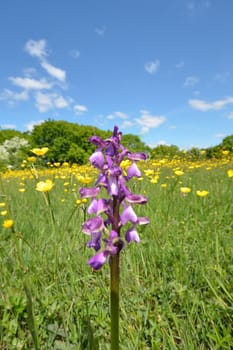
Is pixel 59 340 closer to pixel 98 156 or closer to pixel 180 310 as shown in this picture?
pixel 180 310

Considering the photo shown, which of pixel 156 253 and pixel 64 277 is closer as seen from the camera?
pixel 64 277

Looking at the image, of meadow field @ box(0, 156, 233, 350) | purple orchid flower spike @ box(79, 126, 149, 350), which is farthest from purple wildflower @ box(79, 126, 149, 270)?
meadow field @ box(0, 156, 233, 350)

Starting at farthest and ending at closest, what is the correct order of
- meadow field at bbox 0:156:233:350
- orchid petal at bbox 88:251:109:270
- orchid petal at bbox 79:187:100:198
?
meadow field at bbox 0:156:233:350 → orchid petal at bbox 79:187:100:198 → orchid petal at bbox 88:251:109:270

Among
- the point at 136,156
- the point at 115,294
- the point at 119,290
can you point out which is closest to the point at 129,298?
the point at 119,290

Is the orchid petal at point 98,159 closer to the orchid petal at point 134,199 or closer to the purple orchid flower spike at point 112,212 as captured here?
the purple orchid flower spike at point 112,212

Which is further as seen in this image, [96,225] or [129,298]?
[129,298]

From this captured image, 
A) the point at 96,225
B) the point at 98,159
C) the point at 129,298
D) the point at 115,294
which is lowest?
the point at 129,298

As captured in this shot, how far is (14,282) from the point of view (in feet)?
5.51

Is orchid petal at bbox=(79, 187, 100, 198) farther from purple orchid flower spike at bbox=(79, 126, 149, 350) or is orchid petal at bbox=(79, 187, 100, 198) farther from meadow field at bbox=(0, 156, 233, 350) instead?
meadow field at bbox=(0, 156, 233, 350)

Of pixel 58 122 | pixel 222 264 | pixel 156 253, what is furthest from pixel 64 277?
pixel 58 122

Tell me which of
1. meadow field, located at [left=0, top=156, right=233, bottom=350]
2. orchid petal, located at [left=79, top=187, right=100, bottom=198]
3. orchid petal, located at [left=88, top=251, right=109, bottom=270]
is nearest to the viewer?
orchid petal, located at [left=88, top=251, right=109, bottom=270]

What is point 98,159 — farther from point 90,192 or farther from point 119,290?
point 119,290

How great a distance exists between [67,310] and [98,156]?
109 centimetres

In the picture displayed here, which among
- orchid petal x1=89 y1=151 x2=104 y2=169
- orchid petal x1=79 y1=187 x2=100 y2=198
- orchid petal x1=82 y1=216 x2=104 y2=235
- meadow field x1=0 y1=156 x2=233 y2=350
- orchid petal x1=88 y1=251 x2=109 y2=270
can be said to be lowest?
meadow field x1=0 y1=156 x2=233 y2=350
